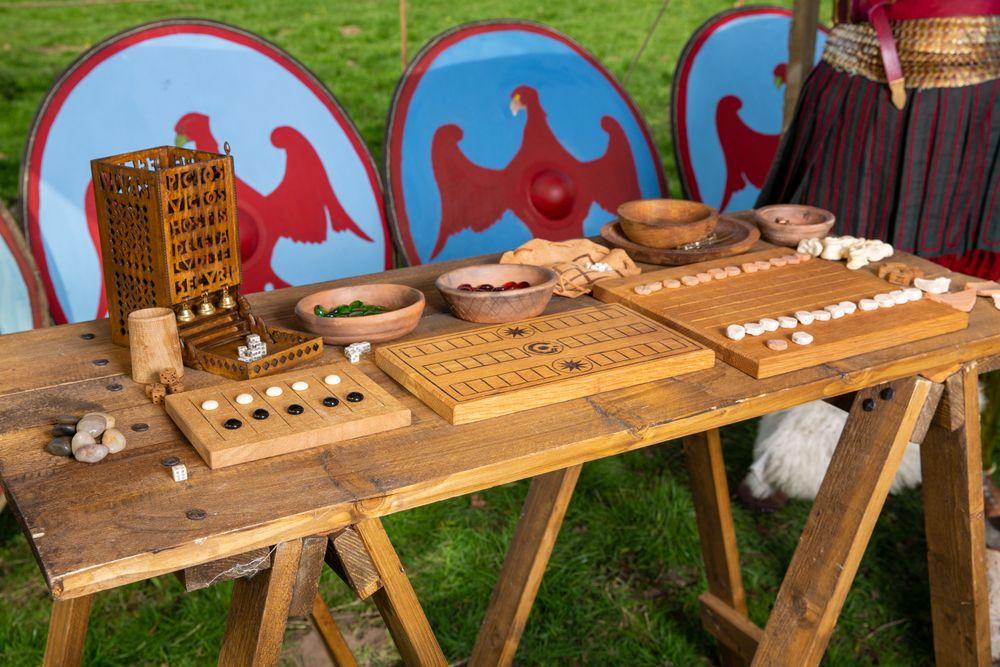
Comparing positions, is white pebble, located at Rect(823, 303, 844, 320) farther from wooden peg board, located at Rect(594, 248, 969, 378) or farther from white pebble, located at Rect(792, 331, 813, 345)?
white pebble, located at Rect(792, 331, 813, 345)

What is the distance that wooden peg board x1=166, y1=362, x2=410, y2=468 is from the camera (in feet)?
4.15

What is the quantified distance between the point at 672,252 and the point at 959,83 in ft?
3.38

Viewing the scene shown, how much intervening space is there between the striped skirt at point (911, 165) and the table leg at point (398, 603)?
1712 millimetres

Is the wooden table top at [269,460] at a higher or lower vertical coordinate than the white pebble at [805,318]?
lower

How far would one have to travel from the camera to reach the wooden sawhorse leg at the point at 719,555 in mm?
2217

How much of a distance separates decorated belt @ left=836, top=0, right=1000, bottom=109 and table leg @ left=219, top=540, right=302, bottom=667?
193 cm

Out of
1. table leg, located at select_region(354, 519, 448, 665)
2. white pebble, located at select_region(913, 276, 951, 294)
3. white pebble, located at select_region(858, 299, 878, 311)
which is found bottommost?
table leg, located at select_region(354, 519, 448, 665)

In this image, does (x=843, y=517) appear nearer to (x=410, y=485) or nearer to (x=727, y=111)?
(x=410, y=485)

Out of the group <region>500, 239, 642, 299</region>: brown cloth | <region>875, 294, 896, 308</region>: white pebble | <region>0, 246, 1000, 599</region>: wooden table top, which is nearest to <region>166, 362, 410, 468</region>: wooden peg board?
<region>0, 246, 1000, 599</region>: wooden table top

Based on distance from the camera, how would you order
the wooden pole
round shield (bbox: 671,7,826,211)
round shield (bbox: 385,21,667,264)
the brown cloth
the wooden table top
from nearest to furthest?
the wooden table top, the brown cloth, round shield (bbox: 385,21,667,264), the wooden pole, round shield (bbox: 671,7,826,211)

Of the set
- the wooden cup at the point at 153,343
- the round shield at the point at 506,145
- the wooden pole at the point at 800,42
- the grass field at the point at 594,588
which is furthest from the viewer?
the wooden pole at the point at 800,42

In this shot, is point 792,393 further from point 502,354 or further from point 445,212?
point 445,212

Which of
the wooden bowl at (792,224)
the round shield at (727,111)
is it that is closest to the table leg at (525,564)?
the wooden bowl at (792,224)

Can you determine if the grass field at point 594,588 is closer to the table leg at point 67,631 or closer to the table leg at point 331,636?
the table leg at point 331,636
